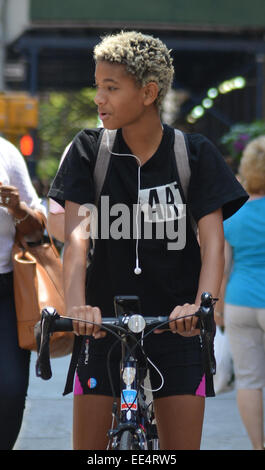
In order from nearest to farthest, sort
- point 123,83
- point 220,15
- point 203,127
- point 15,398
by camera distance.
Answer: point 123,83 < point 15,398 < point 220,15 < point 203,127

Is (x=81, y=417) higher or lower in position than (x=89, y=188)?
lower

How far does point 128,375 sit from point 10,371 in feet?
3.73

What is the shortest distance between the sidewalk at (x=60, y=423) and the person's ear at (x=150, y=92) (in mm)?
3270

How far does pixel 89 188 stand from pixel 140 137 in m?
0.24

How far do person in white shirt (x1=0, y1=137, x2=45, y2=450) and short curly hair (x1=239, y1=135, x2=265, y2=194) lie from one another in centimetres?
169

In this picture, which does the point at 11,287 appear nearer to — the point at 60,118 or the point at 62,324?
the point at 62,324

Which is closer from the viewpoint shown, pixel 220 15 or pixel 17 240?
pixel 17 240

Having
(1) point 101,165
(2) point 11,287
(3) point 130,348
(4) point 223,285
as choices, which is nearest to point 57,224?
(2) point 11,287

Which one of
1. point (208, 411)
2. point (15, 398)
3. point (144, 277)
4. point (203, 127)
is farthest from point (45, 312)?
point (203, 127)

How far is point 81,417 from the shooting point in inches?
126

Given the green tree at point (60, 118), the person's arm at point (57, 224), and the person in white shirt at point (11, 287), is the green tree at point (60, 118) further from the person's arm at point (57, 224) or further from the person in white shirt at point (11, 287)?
the person in white shirt at point (11, 287)

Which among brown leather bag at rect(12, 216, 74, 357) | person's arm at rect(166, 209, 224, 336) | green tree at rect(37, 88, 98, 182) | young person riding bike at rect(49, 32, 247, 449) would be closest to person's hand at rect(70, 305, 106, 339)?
young person riding bike at rect(49, 32, 247, 449)

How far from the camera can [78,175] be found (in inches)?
126
